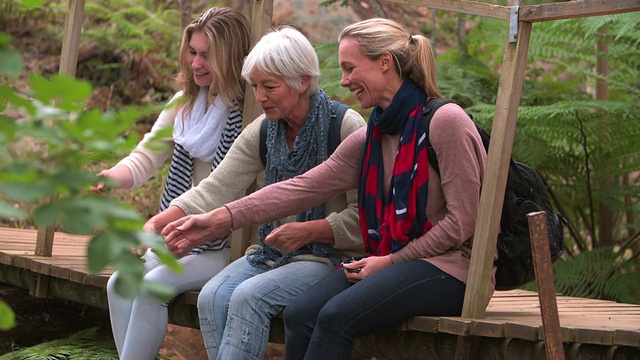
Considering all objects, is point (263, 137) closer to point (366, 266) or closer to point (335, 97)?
point (366, 266)

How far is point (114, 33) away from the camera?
31.9 feet

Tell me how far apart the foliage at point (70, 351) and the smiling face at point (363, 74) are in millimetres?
2029

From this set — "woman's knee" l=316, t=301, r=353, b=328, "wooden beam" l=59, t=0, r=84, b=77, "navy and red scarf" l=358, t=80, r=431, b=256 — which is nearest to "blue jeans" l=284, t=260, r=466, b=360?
"woman's knee" l=316, t=301, r=353, b=328

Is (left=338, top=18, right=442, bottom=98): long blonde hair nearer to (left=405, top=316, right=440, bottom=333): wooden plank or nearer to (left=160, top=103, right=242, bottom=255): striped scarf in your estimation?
(left=405, top=316, right=440, bottom=333): wooden plank

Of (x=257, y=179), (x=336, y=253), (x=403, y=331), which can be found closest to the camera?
(x=403, y=331)

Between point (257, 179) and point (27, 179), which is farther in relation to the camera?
point (257, 179)

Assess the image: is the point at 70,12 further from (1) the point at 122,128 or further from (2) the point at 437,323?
(1) the point at 122,128

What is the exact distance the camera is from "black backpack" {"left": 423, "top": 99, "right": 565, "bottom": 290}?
3.10 metres

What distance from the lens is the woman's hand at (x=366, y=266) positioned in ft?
10.3

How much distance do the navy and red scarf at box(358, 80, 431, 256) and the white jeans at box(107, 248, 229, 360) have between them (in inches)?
34.6

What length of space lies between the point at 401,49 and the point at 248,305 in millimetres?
1098

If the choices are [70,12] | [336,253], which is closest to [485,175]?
[336,253]

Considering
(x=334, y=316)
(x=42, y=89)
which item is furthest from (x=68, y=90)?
(x=334, y=316)

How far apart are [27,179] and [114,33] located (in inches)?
359
